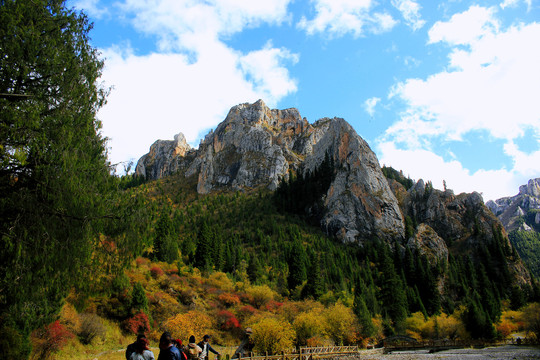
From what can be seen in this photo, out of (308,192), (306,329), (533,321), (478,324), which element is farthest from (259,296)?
(308,192)

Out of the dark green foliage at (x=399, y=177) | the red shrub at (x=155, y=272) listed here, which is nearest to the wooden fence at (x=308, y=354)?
the red shrub at (x=155, y=272)

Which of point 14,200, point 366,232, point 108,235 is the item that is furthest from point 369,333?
point 366,232

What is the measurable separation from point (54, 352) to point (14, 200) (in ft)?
53.3

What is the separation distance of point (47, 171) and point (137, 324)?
25.6 meters

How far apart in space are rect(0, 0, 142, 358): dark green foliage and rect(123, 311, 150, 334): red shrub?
72.7 feet

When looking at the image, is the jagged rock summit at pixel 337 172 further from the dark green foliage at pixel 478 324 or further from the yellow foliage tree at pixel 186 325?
the yellow foliage tree at pixel 186 325

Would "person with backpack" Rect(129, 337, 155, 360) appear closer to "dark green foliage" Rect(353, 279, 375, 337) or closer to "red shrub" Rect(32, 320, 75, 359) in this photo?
"red shrub" Rect(32, 320, 75, 359)

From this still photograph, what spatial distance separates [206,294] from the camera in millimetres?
45094

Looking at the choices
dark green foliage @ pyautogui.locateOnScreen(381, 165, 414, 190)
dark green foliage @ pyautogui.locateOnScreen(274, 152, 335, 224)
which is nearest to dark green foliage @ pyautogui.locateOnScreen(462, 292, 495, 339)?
dark green foliage @ pyautogui.locateOnScreen(274, 152, 335, 224)

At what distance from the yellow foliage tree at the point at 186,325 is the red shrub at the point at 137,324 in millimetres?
2041

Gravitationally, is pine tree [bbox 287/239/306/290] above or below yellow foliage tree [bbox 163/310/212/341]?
above

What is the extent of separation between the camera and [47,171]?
975cm

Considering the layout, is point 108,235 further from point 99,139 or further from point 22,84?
point 22,84

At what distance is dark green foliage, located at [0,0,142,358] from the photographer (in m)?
9.47
